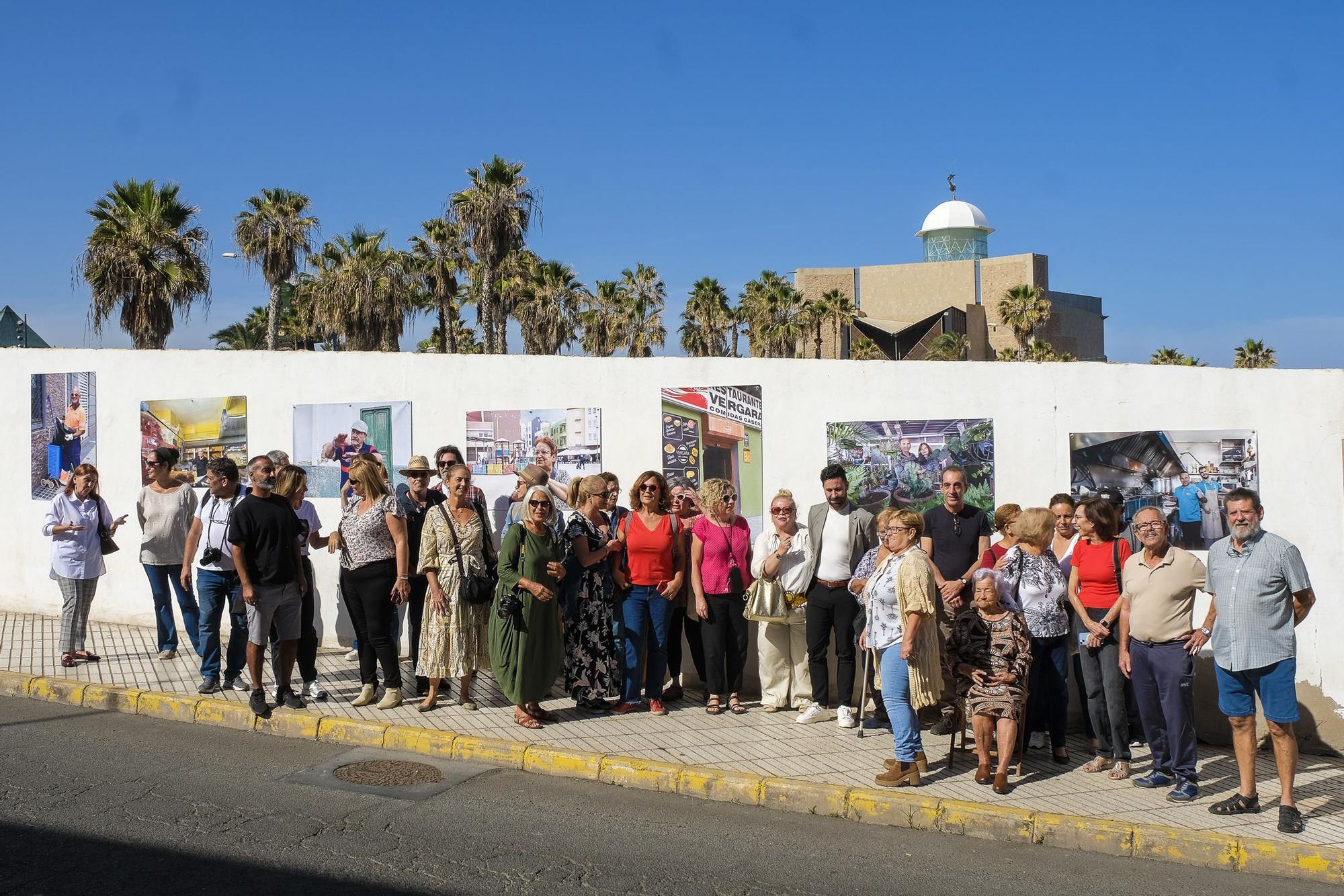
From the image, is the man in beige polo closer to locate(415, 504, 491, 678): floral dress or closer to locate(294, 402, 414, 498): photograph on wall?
locate(415, 504, 491, 678): floral dress

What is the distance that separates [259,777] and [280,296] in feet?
136

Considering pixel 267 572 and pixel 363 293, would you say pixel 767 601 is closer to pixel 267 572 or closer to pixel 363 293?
pixel 267 572

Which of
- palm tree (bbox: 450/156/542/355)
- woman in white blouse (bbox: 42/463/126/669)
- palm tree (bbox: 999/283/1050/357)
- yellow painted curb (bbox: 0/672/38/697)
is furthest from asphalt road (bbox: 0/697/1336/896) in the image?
palm tree (bbox: 999/283/1050/357)

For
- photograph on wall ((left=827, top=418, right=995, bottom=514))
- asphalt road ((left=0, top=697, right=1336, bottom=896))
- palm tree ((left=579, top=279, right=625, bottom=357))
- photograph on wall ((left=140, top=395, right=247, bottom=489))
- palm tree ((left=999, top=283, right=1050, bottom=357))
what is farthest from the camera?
palm tree ((left=999, top=283, right=1050, bottom=357))

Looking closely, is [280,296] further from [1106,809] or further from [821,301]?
[1106,809]

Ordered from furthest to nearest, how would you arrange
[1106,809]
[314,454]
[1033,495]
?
[314,454], [1033,495], [1106,809]

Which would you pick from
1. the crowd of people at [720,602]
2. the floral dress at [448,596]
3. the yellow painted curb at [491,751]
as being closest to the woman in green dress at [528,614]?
the crowd of people at [720,602]

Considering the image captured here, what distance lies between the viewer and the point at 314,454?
36.2 ft

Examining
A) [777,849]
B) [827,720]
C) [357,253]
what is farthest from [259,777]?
[357,253]

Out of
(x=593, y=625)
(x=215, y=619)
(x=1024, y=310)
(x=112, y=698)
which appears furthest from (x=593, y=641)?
(x=1024, y=310)

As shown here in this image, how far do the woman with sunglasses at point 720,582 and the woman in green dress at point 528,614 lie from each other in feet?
3.79

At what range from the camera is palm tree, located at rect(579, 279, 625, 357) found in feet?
187

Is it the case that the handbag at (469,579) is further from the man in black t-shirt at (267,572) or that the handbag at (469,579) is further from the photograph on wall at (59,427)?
the photograph on wall at (59,427)

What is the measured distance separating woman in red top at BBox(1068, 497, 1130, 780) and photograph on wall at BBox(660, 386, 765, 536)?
290 cm
